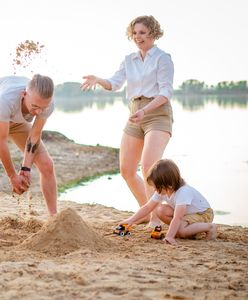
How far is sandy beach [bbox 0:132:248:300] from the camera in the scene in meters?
4.02

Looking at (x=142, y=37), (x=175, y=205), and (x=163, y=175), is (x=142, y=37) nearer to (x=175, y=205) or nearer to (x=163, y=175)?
(x=163, y=175)

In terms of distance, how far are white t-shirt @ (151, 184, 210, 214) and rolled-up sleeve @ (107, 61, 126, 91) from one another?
4.42 ft

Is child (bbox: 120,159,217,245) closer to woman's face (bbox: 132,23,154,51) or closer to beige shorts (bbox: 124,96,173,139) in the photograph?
beige shorts (bbox: 124,96,173,139)

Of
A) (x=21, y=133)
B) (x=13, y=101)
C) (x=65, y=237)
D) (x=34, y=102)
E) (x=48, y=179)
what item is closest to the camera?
(x=65, y=237)

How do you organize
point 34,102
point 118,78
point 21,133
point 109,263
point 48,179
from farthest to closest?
point 118,78 → point 48,179 → point 21,133 → point 34,102 → point 109,263

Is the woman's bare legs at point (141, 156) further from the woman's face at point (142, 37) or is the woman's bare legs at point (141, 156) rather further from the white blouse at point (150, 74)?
the woman's face at point (142, 37)

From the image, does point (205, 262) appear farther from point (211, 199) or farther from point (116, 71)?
point (211, 199)

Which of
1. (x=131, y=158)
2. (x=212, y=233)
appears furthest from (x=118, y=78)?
(x=212, y=233)

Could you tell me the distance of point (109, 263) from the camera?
463 cm

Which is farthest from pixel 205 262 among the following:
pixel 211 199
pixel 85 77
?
pixel 211 199

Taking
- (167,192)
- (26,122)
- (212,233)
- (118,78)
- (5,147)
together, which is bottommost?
(212,233)

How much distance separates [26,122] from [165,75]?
1418mm

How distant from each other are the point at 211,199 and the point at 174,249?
645 centimetres

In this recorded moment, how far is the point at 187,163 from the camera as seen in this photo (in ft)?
57.9
